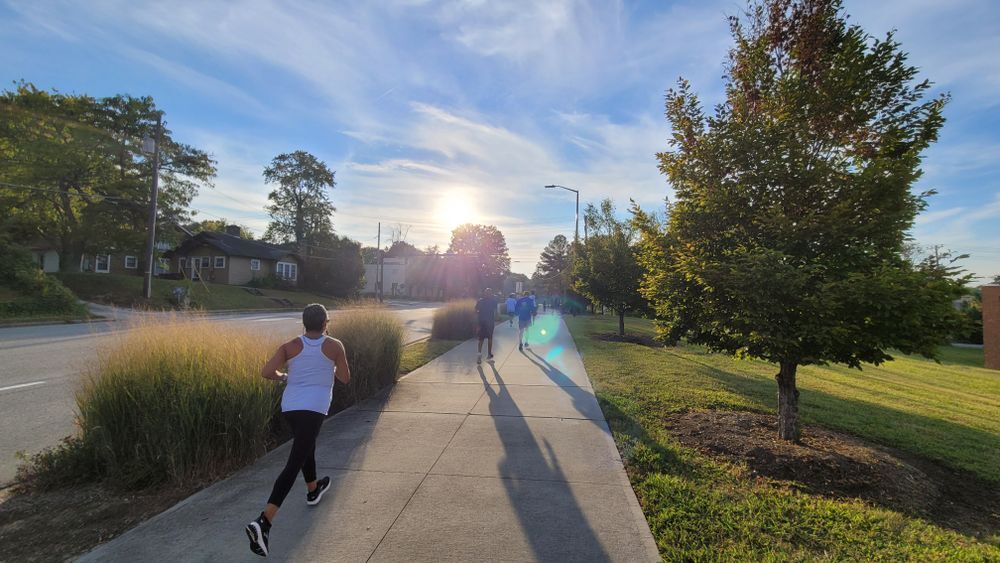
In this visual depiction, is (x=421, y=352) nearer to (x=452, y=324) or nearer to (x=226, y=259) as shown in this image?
(x=452, y=324)

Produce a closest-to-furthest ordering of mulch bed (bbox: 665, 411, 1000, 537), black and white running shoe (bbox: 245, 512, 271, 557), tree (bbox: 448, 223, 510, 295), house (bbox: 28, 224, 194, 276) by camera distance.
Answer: black and white running shoe (bbox: 245, 512, 271, 557) → mulch bed (bbox: 665, 411, 1000, 537) → house (bbox: 28, 224, 194, 276) → tree (bbox: 448, 223, 510, 295)

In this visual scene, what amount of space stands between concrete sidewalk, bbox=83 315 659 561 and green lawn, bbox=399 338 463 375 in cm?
357

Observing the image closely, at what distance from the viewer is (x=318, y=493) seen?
3.65 metres

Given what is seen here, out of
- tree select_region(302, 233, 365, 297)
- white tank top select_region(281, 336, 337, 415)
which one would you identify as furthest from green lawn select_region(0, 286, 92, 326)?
tree select_region(302, 233, 365, 297)

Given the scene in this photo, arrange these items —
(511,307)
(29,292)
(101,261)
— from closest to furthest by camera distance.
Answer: (29,292)
(511,307)
(101,261)

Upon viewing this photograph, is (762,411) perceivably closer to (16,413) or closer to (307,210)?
(16,413)

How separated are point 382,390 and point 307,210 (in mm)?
56838

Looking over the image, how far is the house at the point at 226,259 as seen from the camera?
4225cm

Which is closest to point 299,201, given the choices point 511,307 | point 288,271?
point 288,271

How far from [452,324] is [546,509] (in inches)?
499

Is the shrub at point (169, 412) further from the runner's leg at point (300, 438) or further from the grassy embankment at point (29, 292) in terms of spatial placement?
the grassy embankment at point (29, 292)

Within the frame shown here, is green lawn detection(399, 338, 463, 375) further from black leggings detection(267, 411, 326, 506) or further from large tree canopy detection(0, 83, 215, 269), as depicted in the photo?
large tree canopy detection(0, 83, 215, 269)

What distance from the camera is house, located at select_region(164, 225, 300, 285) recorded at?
42.2m

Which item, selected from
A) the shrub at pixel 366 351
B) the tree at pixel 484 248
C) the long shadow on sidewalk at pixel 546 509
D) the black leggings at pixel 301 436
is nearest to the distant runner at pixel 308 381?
the black leggings at pixel 301 436
